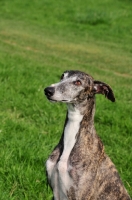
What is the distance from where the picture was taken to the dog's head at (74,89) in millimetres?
3381

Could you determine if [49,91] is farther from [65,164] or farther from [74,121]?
[65,164]

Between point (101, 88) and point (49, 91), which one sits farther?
point (101, 88)

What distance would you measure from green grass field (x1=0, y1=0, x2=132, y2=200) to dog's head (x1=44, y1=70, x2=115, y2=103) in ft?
4.83

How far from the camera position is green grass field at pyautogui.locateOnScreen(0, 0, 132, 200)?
5.20 meters

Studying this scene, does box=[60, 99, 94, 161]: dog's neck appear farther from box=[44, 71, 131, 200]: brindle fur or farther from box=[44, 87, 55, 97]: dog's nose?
box=[44, 87, 55, 97]: dog's nose

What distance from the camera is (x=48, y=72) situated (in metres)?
10.9

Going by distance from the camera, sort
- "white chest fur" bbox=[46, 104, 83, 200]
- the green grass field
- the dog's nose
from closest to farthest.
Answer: the dog's nose, "white chest fur" bbox=[46, 104, 83, 200], the green grass field

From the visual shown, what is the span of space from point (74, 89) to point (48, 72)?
746cm

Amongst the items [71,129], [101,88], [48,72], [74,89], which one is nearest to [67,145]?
[71,129]

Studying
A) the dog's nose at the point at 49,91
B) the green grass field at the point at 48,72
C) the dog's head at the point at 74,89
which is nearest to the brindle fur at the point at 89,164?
the dog's head at the point at 74,89

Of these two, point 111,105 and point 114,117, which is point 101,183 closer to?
point 114,117

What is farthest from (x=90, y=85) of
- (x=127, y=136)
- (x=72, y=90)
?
(x=127, y=136)

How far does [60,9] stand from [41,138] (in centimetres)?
1802

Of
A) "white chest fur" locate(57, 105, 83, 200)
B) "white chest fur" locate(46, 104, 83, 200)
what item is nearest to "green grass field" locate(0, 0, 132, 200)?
"white chest fur" locate(46, 104, 83, 200)
